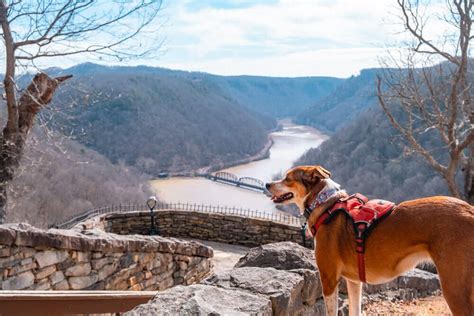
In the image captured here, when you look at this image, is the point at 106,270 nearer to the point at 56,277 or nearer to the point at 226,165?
the point at 56,277

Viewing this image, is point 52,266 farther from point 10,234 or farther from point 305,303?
point 305,303

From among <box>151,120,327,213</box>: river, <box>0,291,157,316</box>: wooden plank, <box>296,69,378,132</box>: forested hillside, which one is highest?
<box>296,69,378,132</box>: forested hillside

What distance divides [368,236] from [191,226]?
10.3 metres

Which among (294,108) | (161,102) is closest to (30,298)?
(161,102)

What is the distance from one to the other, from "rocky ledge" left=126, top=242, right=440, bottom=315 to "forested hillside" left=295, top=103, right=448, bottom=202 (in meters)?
27.4

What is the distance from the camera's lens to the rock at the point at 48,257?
15.1 ft

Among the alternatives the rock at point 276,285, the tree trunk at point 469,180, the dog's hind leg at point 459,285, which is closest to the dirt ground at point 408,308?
the rock at point 276,285

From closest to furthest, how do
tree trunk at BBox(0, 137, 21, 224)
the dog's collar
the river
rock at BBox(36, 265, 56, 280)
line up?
the dog's collar, rock at BBox(36, 265, 56, 280), tree trunk at BBox(0, 137, 21, 224), the river

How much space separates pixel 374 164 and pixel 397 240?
41.0m

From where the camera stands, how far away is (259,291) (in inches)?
103

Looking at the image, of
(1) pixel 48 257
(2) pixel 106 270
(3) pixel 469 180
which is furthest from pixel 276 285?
(3) pixel 469 180

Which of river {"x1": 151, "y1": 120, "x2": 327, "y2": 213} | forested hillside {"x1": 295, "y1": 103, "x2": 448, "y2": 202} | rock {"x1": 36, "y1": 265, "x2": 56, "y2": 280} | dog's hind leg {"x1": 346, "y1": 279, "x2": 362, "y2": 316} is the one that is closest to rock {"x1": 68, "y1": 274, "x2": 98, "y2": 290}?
rock {"x1": 36, "y1": 265, "x2": 56, "y2": 280}

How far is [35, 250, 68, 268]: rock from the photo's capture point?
4609mm

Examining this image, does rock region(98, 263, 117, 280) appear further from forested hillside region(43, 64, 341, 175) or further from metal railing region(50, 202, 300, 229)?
forested hillside region(43, 64, 341, 175)
